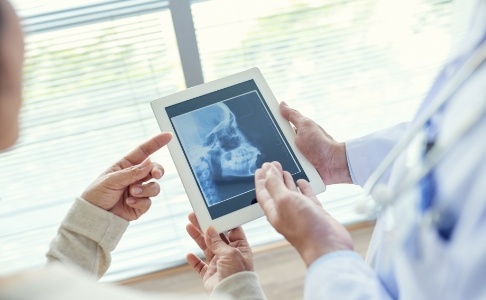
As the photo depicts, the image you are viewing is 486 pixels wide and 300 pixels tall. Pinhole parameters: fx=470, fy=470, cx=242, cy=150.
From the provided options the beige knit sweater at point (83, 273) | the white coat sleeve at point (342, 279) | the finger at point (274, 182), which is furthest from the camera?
the finger at point (274, 182)

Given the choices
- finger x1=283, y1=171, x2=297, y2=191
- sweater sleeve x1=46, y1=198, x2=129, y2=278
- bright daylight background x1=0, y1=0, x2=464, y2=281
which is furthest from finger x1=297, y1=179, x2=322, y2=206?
Result: bright daylight background x1=0, y1=0, x2=464, y2=281

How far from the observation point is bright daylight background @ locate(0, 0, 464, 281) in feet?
4.44

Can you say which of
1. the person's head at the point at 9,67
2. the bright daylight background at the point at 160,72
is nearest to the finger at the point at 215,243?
the person's head at the point at 9,67

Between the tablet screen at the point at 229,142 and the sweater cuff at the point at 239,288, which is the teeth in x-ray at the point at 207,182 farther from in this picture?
the sweater cuff at the point at 239,288

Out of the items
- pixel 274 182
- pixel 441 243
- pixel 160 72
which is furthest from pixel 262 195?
pixel 160 72

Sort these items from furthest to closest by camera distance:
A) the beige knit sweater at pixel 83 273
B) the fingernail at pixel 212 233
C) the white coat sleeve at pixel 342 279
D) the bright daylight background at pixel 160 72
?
the bright daylight background at pixel 160 72 < the fingernail at pixel 212 233 < the white coat sleeve at pixel 342 279 < the beige knit sweater at pixel 83 273

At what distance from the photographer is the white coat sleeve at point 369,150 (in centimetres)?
103

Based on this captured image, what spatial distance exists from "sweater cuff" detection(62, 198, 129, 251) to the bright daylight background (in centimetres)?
54

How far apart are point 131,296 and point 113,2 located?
994 mm

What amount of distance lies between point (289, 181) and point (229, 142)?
7.6 inches

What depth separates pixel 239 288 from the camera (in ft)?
2.76

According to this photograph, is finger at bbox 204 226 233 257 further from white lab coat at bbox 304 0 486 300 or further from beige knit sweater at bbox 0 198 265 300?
white lab coat at bbox 304 0 486 300

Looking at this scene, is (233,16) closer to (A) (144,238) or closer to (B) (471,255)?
(A) (144,238)

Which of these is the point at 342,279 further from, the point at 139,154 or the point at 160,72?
the point at 160,72
